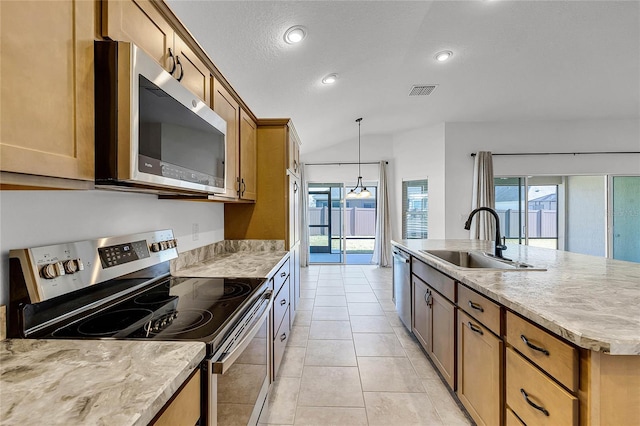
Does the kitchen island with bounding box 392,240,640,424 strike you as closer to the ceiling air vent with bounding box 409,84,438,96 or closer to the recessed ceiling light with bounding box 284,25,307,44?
the recessed ceiling light with bounding box 284,25,307,44

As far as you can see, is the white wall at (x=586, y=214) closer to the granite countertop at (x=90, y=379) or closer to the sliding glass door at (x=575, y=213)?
the sliding glass door at (x=575, y=213)

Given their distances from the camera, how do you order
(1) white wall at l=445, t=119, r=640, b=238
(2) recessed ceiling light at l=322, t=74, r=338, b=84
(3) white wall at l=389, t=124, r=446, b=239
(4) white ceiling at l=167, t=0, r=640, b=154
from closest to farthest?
(4) white ceiling at l=167, t=0, r=640, b=154 → (2) recessed ceiling light at l=322, t=74, r=338, b=84 → (1) white wall at l=445, t=119, r=640, b=238 → (3) white wall at l=389, t=124, r=446, b=239

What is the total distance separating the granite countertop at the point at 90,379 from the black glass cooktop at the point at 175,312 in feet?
0.24

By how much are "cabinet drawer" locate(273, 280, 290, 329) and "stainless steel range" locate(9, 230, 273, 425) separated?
31cm

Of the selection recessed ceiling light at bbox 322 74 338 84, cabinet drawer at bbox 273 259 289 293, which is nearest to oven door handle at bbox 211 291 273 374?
cabinet drawer at bbox 273 259 289 293

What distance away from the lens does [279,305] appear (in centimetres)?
207

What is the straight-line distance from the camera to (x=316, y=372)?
217 centimetres

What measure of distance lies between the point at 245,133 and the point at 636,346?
2479 mm

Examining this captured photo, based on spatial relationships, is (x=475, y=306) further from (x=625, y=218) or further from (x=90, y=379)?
(x=625, y=218)

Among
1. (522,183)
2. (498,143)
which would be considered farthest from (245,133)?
(522,183)

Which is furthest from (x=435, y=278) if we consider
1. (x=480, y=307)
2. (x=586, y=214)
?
(x=586, y=214)

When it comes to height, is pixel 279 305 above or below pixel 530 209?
below

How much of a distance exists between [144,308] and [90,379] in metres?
0.58

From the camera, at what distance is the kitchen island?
833 millimetres
